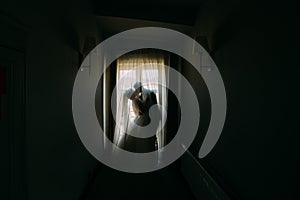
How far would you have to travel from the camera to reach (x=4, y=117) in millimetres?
653

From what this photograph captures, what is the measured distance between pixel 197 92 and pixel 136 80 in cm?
122

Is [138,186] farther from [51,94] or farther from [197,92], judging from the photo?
[51,94]

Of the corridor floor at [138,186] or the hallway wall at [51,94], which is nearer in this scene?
the hallway wall at [51,94]

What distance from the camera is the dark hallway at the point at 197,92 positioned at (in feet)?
2.37

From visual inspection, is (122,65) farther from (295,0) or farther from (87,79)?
(295,0)

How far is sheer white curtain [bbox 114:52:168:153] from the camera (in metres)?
2.86

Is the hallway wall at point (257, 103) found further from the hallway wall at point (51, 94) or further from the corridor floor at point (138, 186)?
the hallway wall at point (51, 94)

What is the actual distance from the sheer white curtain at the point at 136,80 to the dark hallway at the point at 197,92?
0.85 m

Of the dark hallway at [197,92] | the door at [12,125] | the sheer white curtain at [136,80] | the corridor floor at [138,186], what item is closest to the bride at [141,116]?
the sheer white curtain at [136,80]

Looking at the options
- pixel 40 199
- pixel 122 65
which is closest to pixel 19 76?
pixel 40 199

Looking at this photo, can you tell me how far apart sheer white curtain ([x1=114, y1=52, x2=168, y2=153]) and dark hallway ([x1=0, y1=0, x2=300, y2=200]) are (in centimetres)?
85

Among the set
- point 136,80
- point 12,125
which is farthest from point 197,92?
point 12,125

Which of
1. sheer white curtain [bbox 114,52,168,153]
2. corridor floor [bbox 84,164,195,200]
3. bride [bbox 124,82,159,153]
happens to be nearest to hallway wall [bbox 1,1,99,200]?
corridor floor [bbox 84,164,195,200]

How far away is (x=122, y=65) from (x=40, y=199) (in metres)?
2.28
